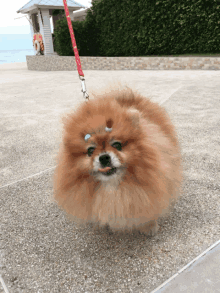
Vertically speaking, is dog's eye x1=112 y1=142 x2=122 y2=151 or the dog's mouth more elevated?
dog's eye x1=112 y1=142 x2=122 y2=151

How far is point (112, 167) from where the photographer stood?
3.94ft

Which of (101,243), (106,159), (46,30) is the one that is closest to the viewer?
(106,159)

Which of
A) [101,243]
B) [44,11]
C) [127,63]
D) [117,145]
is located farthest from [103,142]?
[44,11]

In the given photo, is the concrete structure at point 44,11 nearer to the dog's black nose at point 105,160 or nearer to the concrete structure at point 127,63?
the concrete structure at point 127,63

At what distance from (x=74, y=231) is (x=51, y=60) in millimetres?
14096

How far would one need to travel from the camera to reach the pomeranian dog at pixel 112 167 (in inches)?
48.2

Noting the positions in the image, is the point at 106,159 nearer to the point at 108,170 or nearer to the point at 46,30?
the point at 108,170

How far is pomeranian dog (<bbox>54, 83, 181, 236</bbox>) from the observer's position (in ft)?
4.02

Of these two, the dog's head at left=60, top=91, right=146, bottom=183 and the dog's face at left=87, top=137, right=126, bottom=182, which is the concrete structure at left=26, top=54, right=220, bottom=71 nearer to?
the dog's head at left=60, top=91, right=146, bottom=183

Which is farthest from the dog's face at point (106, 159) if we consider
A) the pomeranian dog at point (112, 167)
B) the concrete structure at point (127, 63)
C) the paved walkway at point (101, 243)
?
the concrete structure at point (127, 63)

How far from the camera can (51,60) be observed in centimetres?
1426

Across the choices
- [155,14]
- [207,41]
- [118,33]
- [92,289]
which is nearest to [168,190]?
[92,289]

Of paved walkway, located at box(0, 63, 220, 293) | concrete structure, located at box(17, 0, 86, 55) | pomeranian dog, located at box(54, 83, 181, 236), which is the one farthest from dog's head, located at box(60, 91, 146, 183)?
concrete structure, located at box(17, 0, 86, 55)

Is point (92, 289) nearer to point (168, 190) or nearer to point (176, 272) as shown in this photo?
point (176, 272)
